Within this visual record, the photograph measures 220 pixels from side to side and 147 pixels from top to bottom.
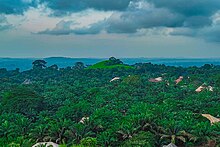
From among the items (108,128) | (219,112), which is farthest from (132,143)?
(219,112)

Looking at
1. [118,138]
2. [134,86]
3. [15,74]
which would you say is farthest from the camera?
[15,74]

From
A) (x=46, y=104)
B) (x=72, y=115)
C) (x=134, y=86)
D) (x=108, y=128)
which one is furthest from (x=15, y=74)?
(x=108, y=128)

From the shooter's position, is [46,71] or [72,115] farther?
[46,71]

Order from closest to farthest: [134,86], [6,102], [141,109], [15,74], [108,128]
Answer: [108,128]
[141,109]
[6,102]
[134,86]
[15,74]

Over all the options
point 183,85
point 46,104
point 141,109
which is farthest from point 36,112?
point 183,85

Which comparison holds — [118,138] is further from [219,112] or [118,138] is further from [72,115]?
[219,112]

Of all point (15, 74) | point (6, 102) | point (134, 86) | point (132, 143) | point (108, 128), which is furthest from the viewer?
point (15, 74)

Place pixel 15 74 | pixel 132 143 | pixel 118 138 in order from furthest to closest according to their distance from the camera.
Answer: pixel 15 74 → pixel 118 138 → pixel 132 143

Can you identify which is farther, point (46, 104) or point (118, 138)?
point (46, 104)

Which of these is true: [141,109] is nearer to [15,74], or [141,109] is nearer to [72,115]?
[72,115]
